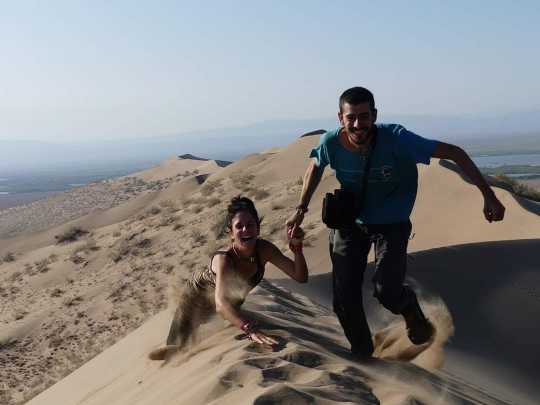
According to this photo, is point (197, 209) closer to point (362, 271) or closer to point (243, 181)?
point (243, 181)

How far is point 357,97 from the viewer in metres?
3.29

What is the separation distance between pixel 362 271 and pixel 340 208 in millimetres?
463

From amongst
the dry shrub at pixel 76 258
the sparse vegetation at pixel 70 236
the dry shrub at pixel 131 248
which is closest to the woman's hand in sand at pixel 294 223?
the dry shrub at pixel 131 248

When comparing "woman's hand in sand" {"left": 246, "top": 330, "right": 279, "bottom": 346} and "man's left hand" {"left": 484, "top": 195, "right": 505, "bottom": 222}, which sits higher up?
"man's left hand" {"left": 484, "top": 195, "right": 505, "bottom": 222}

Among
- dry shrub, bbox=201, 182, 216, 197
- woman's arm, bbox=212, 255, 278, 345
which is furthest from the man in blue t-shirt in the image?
dry shrub, bbox=201, 182, 216, 197

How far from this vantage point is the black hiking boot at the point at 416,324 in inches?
141

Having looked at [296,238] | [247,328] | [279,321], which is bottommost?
[279,321]

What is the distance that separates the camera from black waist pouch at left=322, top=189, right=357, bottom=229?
3451 millimetres

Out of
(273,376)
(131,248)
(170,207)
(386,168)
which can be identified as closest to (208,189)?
(170,207)

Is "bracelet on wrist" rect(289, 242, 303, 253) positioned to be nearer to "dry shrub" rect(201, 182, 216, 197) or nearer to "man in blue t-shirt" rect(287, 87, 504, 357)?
"man in blue t-shirt" rect(287, 87, 504, 357)

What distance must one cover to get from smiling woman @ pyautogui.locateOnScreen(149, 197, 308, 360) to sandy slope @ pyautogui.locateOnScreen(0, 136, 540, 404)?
0.53 ft

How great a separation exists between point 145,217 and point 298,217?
16.9 meters

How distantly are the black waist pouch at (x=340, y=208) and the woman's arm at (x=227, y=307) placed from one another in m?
0.72

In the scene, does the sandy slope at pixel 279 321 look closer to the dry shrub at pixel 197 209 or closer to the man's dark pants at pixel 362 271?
the man's dark pants at pixel 362 271
